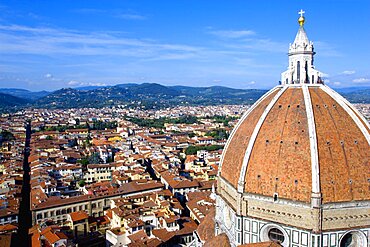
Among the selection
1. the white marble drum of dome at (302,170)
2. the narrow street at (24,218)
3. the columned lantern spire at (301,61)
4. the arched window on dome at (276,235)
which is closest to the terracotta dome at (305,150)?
the white marble drum of dome at (302,170)

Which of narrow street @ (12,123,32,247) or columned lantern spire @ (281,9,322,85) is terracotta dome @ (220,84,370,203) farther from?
narrow street @ (12,123,32,247)

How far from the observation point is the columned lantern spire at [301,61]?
2111 centimetres

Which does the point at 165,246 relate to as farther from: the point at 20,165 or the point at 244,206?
the point at 20,165

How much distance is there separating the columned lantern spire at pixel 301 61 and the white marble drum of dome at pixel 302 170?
0.06 metres

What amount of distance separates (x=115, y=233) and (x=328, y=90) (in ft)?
78.0

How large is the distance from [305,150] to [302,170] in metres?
0.98

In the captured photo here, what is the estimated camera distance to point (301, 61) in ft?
69.8

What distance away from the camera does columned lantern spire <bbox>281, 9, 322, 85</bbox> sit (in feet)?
69.3

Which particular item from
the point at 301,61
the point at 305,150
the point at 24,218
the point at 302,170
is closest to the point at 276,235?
the point at 302,170

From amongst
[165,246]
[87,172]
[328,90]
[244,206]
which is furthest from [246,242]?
[87,172]

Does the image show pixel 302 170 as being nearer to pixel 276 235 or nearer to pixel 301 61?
pixel 276 235

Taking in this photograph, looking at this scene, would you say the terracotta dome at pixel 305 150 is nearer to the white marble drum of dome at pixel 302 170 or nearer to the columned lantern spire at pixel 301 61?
the white marble drum of dome at pixel 302 170

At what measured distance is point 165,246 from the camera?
3356cm

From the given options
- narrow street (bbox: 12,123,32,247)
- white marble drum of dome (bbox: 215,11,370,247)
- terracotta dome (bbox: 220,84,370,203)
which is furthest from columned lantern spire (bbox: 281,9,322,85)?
narrow street (bbox: 12,123,32,247)
